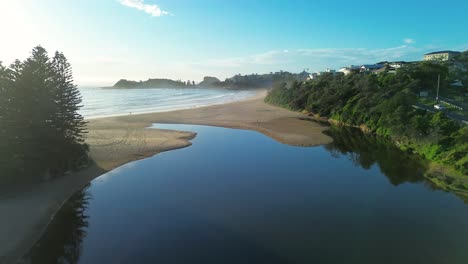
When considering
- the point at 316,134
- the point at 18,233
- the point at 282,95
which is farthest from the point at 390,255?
the point at 282,95

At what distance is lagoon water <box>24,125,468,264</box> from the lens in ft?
40.5

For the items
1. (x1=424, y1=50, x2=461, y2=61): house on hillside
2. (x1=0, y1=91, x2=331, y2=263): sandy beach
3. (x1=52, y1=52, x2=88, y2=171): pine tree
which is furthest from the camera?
(x1=424, y1=50, x2=461, y2=61): house on hillside

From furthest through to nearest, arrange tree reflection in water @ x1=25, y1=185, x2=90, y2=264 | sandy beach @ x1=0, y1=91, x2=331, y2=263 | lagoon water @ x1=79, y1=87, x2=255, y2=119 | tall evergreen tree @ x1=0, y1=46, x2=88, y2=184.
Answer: lagoon water @ x1=79, y1=87, x2=255, y2=119 → tall evergreen tree @ x1=0, y1=46, x2=88, y2=184 → sandy beach @ x1=0, y1=91, x2=331, y2=263 → tree reflection in water @ x1=25, y1=185, x2=90, y2=264

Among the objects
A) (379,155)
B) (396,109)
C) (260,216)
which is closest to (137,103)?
(396,109)

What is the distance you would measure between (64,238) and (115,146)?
15.8m

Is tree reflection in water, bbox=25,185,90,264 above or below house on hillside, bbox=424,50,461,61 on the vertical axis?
below

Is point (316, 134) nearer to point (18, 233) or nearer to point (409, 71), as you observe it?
point (409, 71)

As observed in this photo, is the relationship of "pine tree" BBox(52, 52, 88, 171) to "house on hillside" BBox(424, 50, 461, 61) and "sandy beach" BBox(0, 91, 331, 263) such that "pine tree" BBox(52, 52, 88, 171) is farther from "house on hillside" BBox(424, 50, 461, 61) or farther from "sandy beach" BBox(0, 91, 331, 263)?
"house on hillside" BBox(424, 50, 461, 61)

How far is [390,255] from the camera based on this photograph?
479 inches

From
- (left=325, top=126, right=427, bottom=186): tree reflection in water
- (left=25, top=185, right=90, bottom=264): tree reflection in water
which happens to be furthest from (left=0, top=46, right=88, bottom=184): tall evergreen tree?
(left=325, top=126, right=427, bottom=186): tree reflection in water

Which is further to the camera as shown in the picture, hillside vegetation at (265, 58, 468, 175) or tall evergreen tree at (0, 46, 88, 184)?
hillside vegetation at (265, 58, 468, 175)

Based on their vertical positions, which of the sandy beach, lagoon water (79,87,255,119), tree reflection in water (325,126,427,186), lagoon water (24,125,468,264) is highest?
lagoon water (79,87,255,119)

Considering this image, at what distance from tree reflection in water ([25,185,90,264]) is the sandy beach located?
0.39 meters

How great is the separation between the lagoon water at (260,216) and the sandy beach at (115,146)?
847mm
